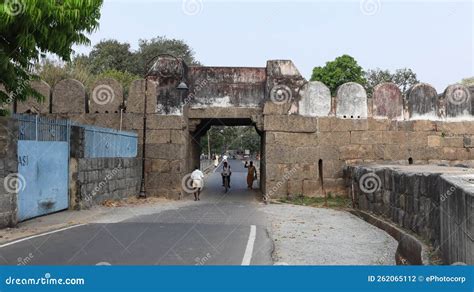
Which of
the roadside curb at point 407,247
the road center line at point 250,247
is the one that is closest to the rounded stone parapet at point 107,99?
the road center line at point 250,247

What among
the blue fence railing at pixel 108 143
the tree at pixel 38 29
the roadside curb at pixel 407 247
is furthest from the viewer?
the blue fence railing at pixel 108 143

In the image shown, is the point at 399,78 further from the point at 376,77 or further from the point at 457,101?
the point at 457,101

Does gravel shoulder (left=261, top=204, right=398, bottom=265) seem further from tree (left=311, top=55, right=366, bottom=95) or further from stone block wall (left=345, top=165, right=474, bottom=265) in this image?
tree (left=311, top=55, right=366, bottom=95)

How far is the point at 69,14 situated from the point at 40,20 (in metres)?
0.48

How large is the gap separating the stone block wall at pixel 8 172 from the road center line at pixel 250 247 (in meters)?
4.71

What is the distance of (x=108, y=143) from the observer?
46.6 feet

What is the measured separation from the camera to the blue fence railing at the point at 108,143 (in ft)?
42.7

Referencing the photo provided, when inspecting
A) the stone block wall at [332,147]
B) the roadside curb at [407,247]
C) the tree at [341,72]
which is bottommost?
the roadside curb at [407,247]

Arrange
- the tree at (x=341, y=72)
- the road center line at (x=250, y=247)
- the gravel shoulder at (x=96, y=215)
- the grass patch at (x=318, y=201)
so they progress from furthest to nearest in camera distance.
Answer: the tree at (x=341, y=72)
the grass patch at (x=318, y=201)
the gravel shoulder at (x=96, y=215)
the road center line at (x=250, y=247)

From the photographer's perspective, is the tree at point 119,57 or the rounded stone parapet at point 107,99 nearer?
the rounded stone parapet at point 107,99

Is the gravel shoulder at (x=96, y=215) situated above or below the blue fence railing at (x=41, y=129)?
below

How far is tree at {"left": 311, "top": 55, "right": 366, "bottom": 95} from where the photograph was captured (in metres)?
43.2

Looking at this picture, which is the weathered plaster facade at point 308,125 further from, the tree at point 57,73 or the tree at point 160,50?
the tree at point 160,50

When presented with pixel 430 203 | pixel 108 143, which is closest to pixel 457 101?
pixel 430 203
